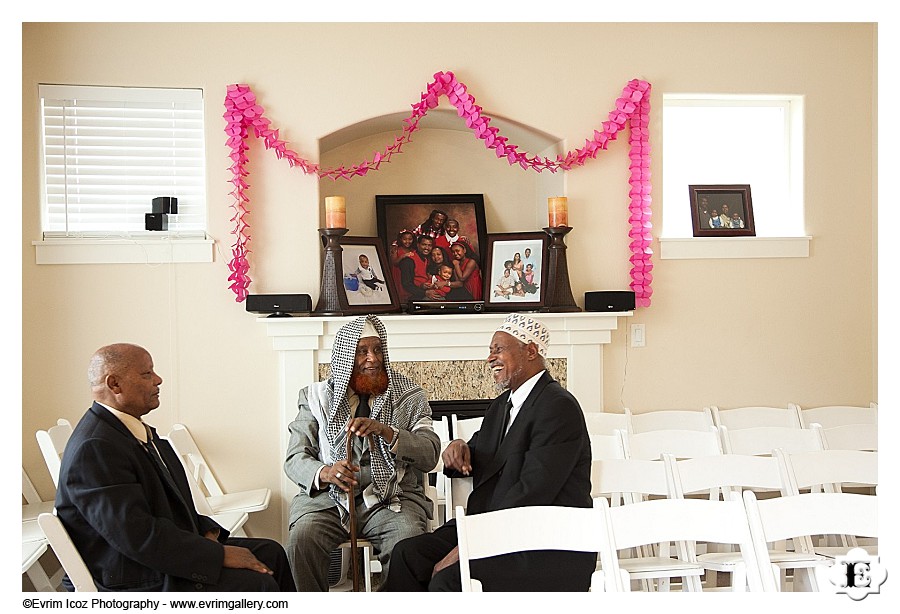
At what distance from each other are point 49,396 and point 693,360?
361 cm

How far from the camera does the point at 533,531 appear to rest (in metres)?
3.00

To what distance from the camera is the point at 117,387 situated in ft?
10.4

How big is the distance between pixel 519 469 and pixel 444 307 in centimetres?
184

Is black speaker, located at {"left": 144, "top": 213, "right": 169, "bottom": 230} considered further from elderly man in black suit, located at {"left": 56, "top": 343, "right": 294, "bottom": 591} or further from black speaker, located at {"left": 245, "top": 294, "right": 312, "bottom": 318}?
elderly man in black suit, located at {"left": 56, "top": 343, "right": 294, "bottom": 591}

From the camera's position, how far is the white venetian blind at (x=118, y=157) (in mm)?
5039

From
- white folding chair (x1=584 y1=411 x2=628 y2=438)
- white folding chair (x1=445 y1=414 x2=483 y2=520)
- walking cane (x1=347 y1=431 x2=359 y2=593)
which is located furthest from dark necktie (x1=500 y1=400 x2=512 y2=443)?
white folding chair (x1=584 y1=411 x2=628 y2=438)

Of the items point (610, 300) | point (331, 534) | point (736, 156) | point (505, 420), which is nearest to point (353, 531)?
point (331, 534)

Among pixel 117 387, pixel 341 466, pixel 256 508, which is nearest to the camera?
pixel 117 387

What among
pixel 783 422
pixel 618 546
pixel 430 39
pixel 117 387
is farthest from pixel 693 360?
pixel 117 387

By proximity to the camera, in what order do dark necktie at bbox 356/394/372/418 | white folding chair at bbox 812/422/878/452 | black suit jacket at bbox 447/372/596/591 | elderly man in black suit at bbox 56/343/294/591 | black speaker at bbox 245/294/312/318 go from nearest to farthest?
elderly man in black suit at bbox 56/343/294/591 < black suit jacket at bbox 447/372/596/591 < dark necktie at bbox 356/394/372/418 < white folding chair at bbox 812/422/878/452 < black speaker at bbox 245/294/312/318

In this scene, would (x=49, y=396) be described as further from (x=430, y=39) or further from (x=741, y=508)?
(x=741, y=508)

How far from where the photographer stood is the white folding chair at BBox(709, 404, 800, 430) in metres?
5.37

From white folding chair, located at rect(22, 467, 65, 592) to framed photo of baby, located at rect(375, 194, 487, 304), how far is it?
2.21 meters

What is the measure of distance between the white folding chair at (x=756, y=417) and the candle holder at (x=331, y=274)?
2249 millimetres
